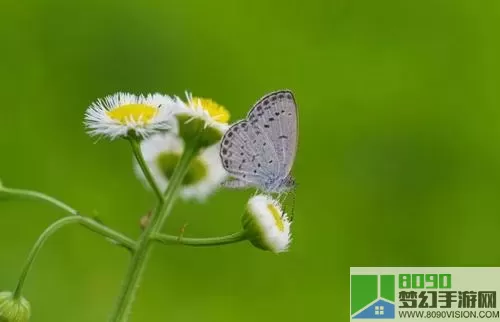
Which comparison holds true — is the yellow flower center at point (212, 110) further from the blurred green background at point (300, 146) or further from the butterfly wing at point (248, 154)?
the blurred green background at point (300, 146)

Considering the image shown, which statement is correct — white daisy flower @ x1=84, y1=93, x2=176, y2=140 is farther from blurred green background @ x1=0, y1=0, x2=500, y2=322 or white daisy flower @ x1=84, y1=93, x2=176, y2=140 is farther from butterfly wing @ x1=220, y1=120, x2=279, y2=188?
blurred green background @ x1=0, y1=0, x2=500, y2=322

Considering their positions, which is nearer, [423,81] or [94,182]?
[94,182]

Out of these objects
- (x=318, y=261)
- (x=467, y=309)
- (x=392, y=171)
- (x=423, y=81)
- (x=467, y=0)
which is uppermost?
(x=467, y=0)

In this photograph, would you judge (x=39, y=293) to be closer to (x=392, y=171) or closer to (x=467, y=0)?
(x=392, y=171)

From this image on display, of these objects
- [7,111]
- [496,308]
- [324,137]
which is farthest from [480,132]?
[7,111]

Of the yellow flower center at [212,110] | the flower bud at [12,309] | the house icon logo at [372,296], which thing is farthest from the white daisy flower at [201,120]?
the house icon logo at [372,296]

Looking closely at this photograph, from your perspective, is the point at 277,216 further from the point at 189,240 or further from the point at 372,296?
the point at 372,296

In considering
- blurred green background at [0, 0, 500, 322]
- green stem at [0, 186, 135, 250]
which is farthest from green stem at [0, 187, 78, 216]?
blurred green background at [0, 0, 500, 322]
